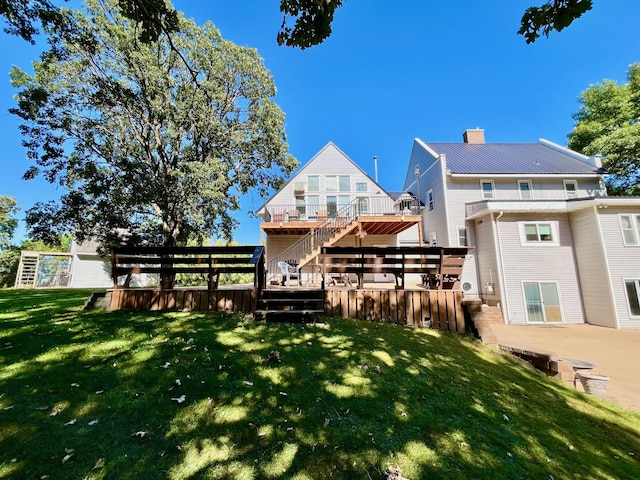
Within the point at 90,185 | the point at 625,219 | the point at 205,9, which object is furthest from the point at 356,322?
the point at 625,219

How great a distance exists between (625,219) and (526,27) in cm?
1616

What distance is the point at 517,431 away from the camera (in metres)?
2.87

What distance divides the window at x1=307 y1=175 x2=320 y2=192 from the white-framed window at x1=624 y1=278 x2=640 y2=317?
1655 centimetres

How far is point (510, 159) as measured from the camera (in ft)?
58.4

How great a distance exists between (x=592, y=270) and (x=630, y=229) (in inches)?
101

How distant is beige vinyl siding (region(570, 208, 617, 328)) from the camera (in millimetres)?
12320

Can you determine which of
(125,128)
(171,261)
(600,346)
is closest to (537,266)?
(600,346)

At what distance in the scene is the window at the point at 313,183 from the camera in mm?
18188

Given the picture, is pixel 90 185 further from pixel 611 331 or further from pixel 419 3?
pixel 611 331

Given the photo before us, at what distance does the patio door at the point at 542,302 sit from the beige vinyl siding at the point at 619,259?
6.76 ft

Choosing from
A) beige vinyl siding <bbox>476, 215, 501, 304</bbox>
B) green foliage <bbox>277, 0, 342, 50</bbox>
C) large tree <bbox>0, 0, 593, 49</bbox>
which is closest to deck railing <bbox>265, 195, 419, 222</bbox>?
beige vinyl siding <bbox>476, 215, 501, 304</bbox>

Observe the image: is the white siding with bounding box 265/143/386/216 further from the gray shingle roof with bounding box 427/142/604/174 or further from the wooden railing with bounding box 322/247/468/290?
the wooden railing with bounding box 322/247/468/290

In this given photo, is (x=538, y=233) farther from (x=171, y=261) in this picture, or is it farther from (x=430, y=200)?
(x=171, y=261)

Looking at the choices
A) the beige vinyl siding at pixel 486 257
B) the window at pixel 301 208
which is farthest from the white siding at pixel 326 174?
the beige vinyl siding at pixel 486 257
